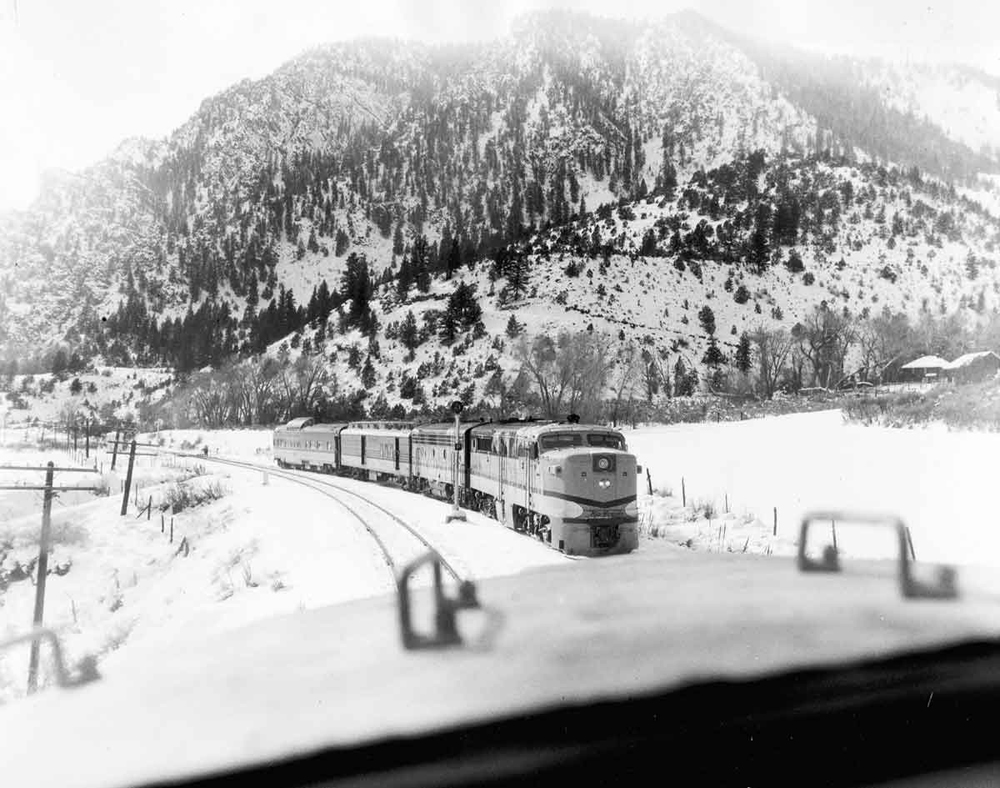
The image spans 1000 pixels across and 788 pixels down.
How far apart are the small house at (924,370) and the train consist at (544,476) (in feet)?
13.9

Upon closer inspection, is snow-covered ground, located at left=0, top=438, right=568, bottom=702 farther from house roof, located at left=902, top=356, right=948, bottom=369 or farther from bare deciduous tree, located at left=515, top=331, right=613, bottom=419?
bare deciduous tree, located at left=515, top=331, right=613, bottom=419

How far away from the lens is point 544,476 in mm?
11969

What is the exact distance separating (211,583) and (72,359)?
10.4 metres

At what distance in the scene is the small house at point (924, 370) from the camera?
895cm

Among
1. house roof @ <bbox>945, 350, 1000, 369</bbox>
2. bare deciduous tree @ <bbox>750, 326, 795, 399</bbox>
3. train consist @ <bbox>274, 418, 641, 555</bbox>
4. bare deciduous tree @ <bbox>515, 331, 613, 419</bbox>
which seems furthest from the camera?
bare deciduous tree @ <bbox>515, 331, 613, 419</bbox>

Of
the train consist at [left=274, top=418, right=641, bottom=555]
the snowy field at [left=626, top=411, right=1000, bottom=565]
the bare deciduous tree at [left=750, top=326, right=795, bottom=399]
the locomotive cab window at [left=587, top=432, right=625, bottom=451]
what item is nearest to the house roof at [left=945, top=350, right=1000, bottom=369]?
the snowy field at [left=626, top=411, right=1000, bottom=565]

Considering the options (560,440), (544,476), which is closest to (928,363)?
(560,440)

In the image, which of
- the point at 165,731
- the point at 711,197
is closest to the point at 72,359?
the point at 165,731

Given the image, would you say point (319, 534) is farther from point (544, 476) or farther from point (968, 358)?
point (968, 358)

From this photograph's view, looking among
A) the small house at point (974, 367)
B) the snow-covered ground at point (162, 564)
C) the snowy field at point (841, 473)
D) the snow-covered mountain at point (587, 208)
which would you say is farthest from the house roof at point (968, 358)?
the snow-covered ground at point (162, 564)

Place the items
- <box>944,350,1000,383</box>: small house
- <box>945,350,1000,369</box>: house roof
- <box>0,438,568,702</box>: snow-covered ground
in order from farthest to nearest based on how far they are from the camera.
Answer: <box>945,350,1000,369</box>: house roof < <box>944,350,1000,383</box>: small house < <box>0,438,568,702</box>: snow-covered ground

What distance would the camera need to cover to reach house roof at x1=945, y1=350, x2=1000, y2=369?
18.0ft

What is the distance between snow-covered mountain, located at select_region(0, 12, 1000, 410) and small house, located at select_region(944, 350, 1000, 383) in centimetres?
158

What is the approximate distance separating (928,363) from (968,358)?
3349 millimetres
